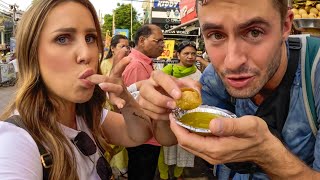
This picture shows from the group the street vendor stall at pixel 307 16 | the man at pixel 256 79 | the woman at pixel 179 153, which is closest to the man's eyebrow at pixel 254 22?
the man at pixel 256 79

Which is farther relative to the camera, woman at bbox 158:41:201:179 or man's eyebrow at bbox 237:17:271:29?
woman at bbox 158:41:201:179

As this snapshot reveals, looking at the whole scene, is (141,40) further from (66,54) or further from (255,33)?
(255,33)

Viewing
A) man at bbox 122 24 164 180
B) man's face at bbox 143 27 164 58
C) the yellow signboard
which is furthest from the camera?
the yellow signboard

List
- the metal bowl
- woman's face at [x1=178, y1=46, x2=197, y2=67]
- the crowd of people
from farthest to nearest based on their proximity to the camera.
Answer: woman's face at [x1=178, y1=46, x2=197, y2=67]
the crowd of people
the metal bowl

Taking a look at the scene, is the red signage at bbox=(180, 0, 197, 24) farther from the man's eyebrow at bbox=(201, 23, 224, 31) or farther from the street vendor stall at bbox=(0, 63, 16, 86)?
the street vendor stall at bbox=(0, 63, 16, 86)

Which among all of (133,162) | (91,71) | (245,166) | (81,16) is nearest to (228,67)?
(245,166)

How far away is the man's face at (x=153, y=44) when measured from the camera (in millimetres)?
5262

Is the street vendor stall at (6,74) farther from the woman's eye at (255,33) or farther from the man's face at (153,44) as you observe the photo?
the woman's eye at (255,33)

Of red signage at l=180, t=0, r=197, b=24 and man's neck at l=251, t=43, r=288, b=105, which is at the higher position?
red signage at l=180, t=0, r=197, b=24

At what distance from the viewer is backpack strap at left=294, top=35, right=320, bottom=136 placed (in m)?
1.55

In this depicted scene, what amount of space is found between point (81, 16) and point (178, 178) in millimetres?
4196

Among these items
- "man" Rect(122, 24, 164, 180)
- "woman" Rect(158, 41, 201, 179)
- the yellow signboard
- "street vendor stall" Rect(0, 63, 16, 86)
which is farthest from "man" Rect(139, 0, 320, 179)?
"street vendor stall" Rect(0, 63, 16, 86)

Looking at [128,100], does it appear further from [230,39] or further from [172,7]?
[172,7]

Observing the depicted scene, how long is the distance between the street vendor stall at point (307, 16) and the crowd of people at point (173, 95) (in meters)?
1.50
